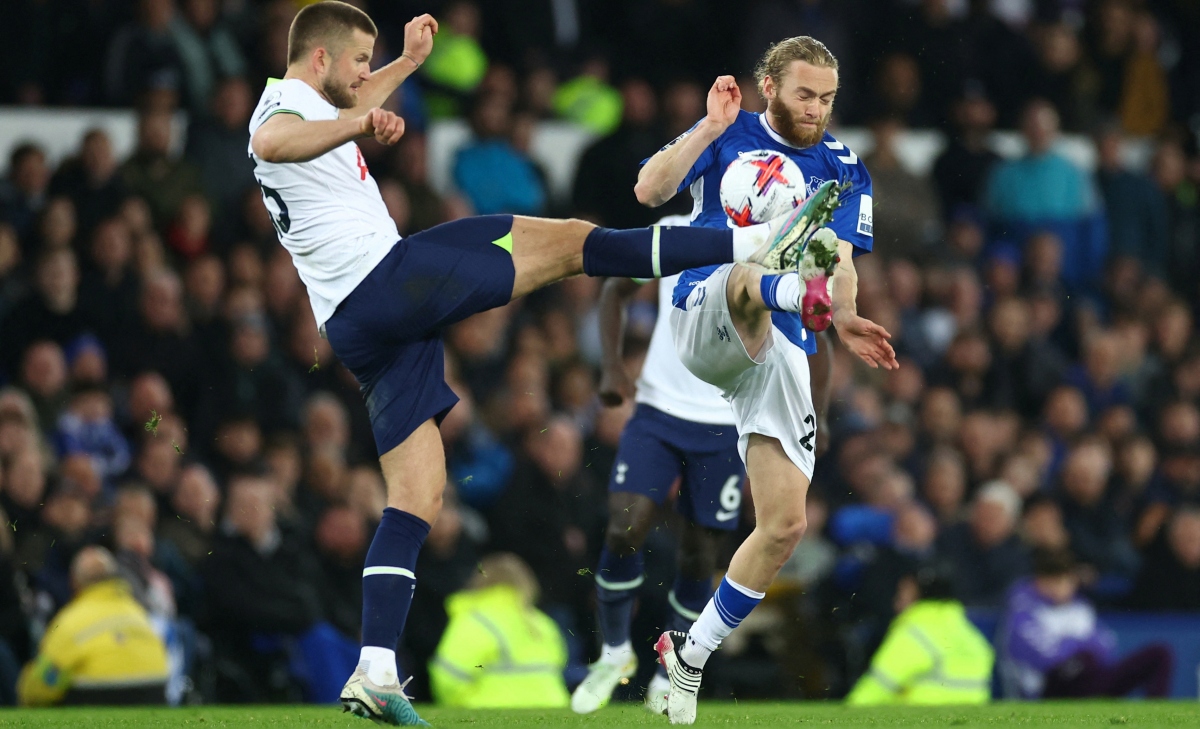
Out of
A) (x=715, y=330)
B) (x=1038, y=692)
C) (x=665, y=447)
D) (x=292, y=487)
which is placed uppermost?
(x=715, y=330)

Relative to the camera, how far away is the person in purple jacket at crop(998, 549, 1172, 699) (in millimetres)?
9984

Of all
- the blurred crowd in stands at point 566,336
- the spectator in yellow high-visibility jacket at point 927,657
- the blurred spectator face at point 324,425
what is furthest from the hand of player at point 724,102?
the spectator in yellow high-visibility jacket at point 927,657

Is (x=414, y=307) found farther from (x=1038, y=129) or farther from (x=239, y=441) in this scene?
(x=1038, y=129)

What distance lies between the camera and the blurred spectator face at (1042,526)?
10789 millimetres

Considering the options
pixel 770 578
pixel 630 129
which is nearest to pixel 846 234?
pixel 770 578

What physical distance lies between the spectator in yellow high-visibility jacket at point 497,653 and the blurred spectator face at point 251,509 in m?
1.08

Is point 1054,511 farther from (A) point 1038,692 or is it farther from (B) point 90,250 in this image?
(B) point 90,250

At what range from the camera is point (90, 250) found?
32.7 feet

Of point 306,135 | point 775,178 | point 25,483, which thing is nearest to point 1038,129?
point 775,178

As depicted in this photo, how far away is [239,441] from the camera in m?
9.41

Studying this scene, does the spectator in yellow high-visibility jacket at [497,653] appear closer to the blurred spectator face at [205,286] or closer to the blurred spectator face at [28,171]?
the blurred spectator face at [205,286]

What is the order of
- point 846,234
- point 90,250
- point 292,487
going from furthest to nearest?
1. point 90,250
2. point 292,487
3. point 846,234

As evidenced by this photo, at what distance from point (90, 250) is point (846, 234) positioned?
532cm

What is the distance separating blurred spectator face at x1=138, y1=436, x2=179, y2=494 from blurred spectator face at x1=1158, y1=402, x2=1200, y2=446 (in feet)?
23.1
